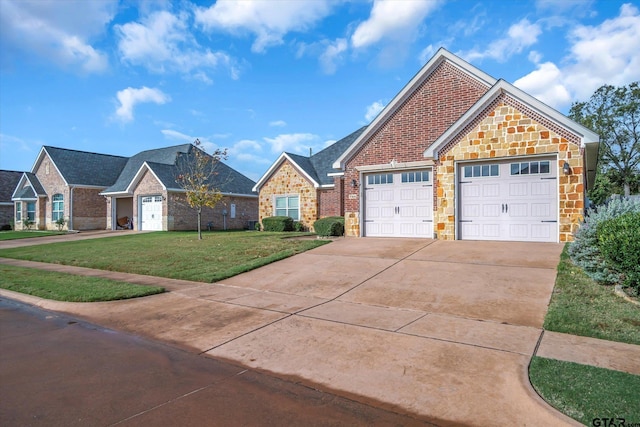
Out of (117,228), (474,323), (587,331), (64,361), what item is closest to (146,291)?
(64,361)

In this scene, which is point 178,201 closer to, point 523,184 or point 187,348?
point 523,184

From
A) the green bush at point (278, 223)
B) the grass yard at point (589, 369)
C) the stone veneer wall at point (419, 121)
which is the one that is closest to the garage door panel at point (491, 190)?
the stone veneer wall at point (419, 121)

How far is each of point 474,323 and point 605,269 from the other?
3.54 m

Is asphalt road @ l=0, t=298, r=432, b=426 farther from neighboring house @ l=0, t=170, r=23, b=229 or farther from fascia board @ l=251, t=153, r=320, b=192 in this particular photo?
neighboring house @ l=0, t=170, r=23, b=229

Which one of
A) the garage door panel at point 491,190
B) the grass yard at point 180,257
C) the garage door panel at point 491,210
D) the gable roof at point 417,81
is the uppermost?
the gable roof at point 417,81

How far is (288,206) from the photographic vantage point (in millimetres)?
26438

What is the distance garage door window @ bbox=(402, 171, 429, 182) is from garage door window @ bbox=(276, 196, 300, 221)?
1118 cm

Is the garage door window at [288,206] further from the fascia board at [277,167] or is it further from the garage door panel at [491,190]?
the garage door panel at [491,190]

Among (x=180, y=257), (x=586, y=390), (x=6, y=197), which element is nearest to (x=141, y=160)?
(x=6, y=197)

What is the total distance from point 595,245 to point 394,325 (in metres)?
5.23

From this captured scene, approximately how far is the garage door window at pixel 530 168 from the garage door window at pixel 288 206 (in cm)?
1493

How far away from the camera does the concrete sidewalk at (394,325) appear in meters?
4.21

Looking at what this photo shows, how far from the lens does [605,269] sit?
7941 millimetres

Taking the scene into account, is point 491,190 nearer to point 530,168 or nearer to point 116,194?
point 530,168
